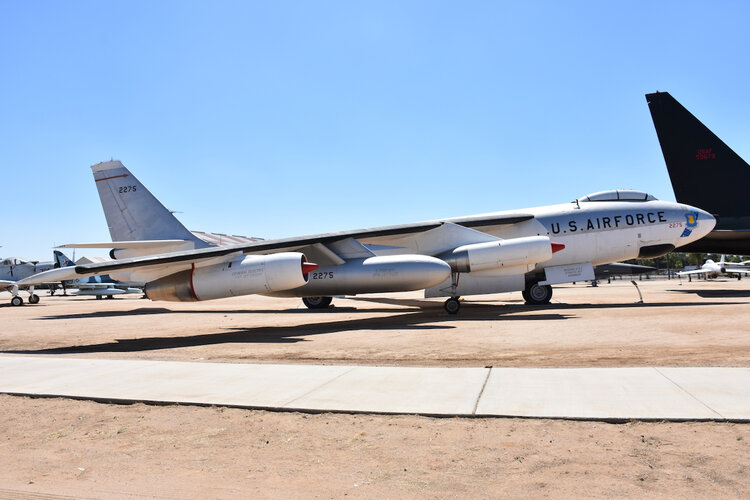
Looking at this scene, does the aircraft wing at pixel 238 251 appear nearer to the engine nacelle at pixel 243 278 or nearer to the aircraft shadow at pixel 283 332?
the engine nacelle at pixel 243 278

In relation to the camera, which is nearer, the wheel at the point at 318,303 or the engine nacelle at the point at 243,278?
the engine nacelle at the point at 243,278

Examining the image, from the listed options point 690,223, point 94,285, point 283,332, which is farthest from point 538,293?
point 94,285

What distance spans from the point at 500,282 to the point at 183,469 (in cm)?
1479

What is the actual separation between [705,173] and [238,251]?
21.2 metres

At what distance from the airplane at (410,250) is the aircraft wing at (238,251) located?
0.11 ft

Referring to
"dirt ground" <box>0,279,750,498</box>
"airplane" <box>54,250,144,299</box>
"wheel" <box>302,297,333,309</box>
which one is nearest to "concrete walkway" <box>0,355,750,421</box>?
"dirt ground" <box>0,279,750,498</box>

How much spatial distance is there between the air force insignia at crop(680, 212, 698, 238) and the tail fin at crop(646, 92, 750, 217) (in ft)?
21.2

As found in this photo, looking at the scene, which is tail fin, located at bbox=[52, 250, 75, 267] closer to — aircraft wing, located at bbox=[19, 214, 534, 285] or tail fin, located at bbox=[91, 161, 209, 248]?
tail fin, located at bbox=[91, 161, 209, 248]

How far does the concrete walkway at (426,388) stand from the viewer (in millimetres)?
5117

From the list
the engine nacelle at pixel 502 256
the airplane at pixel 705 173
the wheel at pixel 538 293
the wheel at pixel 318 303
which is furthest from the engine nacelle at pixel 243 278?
the airplane at pixel 705 173

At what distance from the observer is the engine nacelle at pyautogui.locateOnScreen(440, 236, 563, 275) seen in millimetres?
16141

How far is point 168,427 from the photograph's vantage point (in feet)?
16.9

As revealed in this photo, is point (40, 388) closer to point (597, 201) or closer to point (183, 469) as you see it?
point (183, 469)

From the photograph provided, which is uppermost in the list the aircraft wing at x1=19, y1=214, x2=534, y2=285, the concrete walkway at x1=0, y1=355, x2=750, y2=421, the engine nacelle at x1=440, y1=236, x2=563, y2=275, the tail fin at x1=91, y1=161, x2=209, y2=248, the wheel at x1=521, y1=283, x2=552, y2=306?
the tail fin at x1=91, y1=161, x2=209, y2=248
